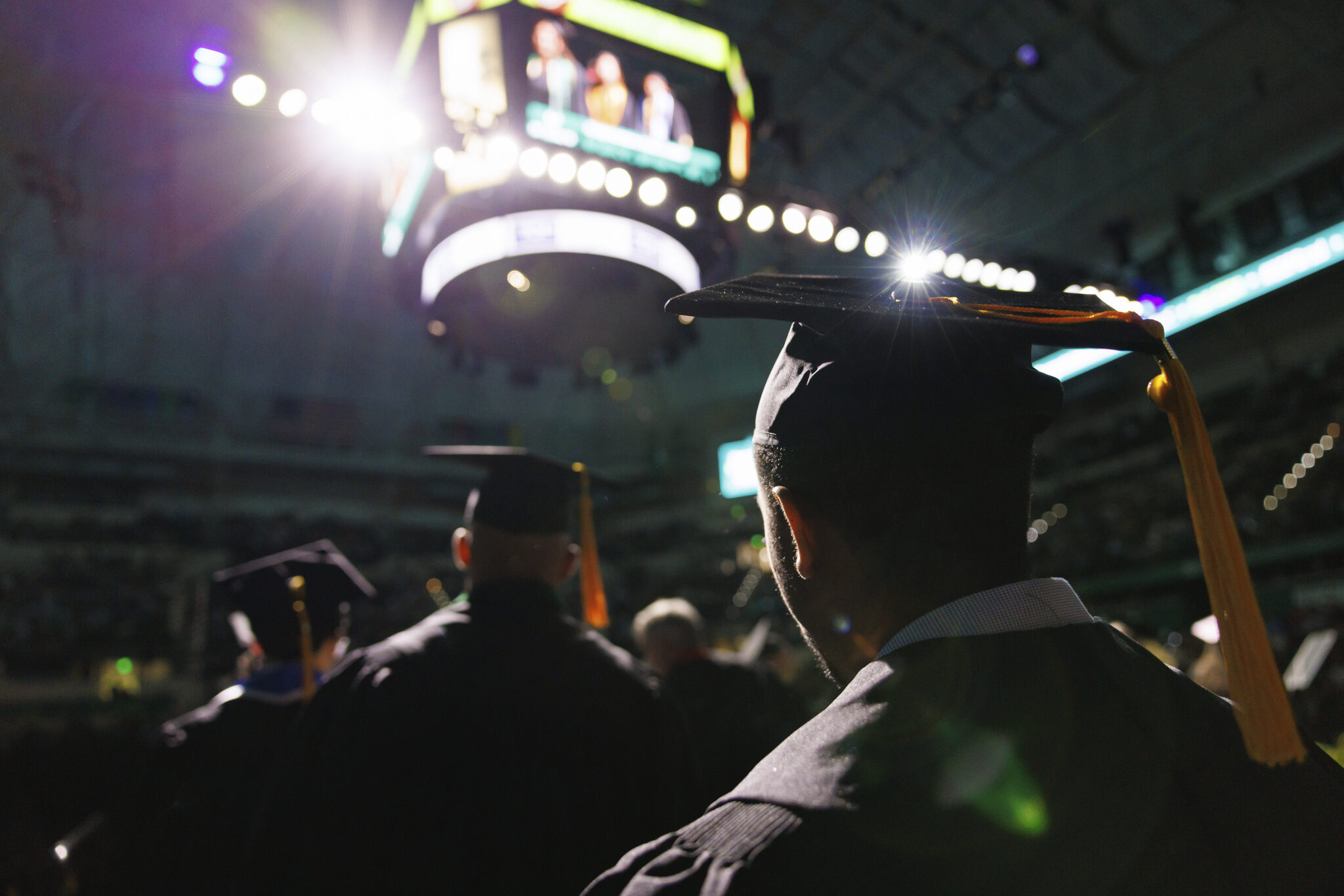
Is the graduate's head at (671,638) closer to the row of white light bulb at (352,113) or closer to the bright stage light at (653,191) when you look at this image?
the bright stage light at (653,191)

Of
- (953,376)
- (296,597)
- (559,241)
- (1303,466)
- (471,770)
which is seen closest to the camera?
(953,376)

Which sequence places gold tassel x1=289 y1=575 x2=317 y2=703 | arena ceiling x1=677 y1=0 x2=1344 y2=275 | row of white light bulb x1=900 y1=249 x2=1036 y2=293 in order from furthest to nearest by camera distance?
arena ceiling x1=677 y1=0 x2=1344 y2=275 → row of white light bulb x1=900 y1=249 x2=1036 y2=293 → gold tassel x1=289 y1=575 x2=317 y2=703

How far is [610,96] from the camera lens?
5574mm

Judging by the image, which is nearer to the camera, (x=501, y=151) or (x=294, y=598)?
(x=294, y=598)

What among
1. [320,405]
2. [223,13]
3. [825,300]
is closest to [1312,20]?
[223,13]

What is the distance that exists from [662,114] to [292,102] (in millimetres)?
2562

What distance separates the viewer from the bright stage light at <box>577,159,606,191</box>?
537 centimetres

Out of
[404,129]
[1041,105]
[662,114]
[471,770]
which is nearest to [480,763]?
[471,770]

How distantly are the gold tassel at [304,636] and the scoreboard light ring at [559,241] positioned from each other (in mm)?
3489

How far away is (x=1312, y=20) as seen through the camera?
919cm

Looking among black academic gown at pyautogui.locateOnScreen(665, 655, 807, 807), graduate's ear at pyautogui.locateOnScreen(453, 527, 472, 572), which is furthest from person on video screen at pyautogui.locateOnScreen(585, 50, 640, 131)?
graduate's ear at pyautogui.locateOnScreen(453, 527, 472, 572)

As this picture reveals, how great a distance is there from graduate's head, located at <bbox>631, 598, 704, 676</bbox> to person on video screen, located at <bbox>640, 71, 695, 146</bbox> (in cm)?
352

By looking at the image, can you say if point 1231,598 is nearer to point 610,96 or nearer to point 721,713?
point 721,713

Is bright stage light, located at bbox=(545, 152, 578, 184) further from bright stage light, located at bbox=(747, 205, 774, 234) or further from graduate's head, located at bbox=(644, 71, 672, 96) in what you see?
bright stage light, located at bbox=(747, 205, 774, 234)
